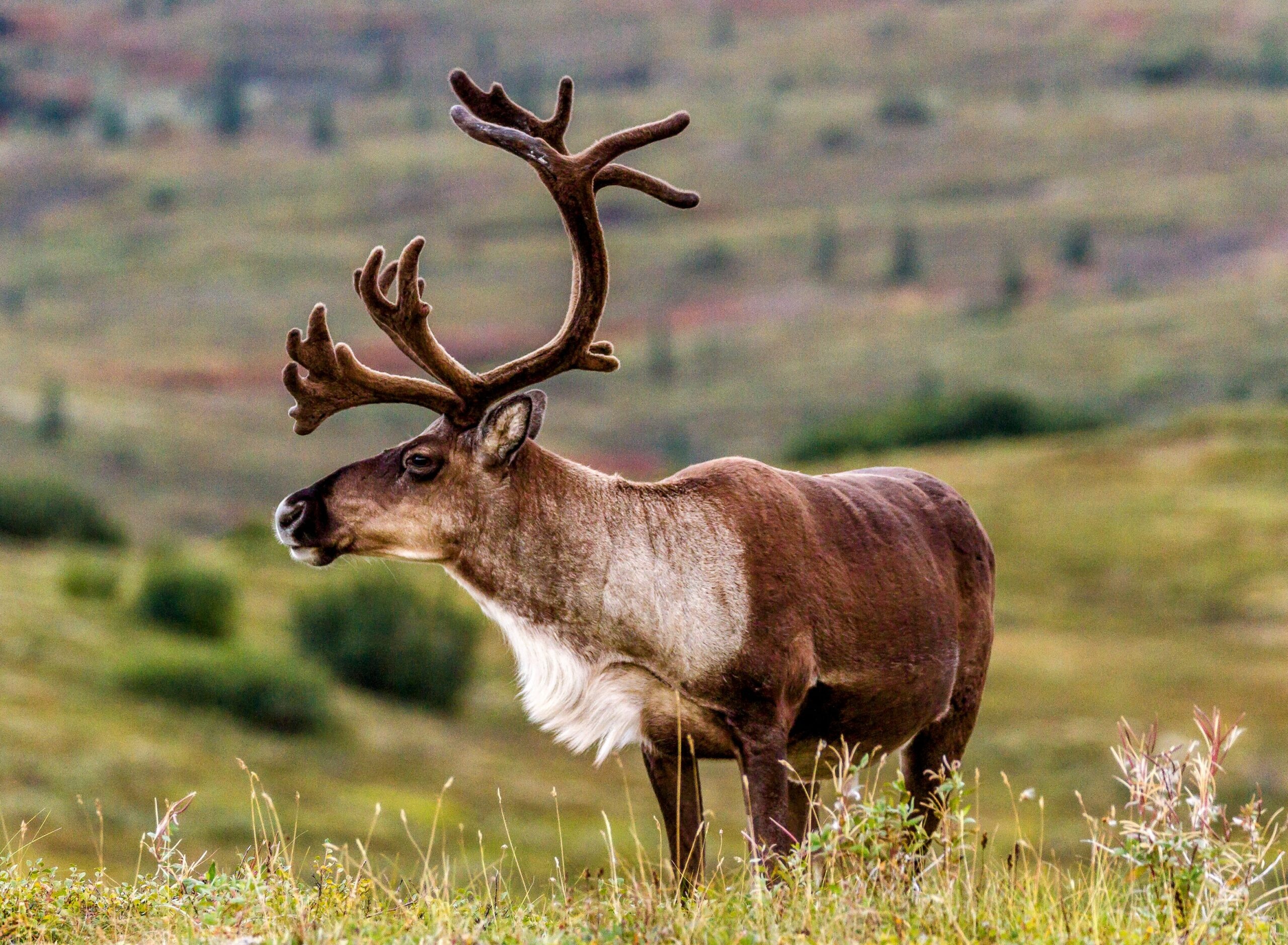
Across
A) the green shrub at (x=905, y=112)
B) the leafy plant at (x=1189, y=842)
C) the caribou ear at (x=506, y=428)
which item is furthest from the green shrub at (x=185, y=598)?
the green shrub at (x=905, y=112)

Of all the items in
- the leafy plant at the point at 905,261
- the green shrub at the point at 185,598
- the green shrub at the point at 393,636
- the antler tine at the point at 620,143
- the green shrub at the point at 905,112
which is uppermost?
the green shrub at the point at 905,112

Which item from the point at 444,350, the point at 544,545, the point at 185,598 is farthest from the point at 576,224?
the point at 185,598

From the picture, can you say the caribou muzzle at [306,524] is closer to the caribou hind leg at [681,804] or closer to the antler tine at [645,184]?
the caribou hind leg at [681,804]

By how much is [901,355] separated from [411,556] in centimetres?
12033

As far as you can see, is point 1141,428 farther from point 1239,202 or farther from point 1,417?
point 1239,202

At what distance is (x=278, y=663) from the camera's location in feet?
173

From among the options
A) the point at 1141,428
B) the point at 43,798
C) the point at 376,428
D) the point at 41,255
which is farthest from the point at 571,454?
the point at 41,255

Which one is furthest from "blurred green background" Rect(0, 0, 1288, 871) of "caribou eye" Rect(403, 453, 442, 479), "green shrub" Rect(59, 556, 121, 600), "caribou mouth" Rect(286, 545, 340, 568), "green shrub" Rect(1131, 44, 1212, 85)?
"caribou eye" Rect(403, 453, 442, 479)

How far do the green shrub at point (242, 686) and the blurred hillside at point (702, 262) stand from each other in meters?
37.8

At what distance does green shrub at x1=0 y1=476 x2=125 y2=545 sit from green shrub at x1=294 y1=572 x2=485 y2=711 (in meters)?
13.2

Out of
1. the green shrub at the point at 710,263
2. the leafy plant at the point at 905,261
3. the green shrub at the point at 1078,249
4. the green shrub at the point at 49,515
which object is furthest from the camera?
the green shrub at the point at 710,263

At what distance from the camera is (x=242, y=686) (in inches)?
2071

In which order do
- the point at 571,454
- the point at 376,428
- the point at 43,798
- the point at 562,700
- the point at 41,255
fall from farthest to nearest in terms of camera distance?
the point at 41,255 → the point at 376,428 → the point at 571,454 → the point at 43,798 → the point at 562,700

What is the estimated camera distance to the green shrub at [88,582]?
57.1 m
